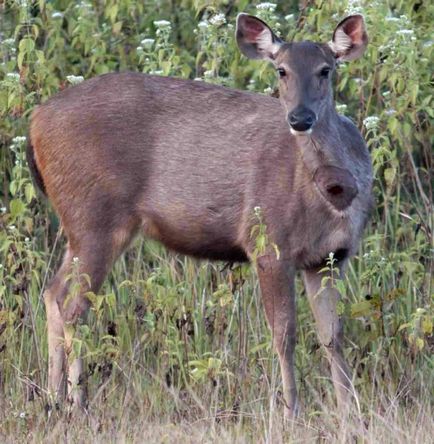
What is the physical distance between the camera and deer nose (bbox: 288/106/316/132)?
659 cm

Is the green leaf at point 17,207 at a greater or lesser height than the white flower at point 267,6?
lesser

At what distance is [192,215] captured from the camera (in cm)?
725

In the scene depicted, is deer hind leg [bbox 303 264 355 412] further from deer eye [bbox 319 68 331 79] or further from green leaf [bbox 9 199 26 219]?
green leaf [bbox 9 199 26 219]

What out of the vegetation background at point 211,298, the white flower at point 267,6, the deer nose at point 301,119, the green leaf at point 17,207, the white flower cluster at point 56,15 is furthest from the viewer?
the white flower cluster at point 56,15

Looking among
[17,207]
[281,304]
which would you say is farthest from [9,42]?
[281,304]

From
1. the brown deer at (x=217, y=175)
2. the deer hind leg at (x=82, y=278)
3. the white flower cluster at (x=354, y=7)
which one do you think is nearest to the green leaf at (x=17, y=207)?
the brown deer at (x=217, y=175)

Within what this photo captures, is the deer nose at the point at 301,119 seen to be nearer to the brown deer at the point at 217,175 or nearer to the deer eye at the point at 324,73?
the brown deer at the point at 217,175

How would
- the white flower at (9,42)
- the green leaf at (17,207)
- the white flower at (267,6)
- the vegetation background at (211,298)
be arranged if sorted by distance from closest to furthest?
the vegetation background at (211,298), the green leaf at (17,207), the white flower at (267,6), the white flower at (9,42)

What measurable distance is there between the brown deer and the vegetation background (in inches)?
6.6

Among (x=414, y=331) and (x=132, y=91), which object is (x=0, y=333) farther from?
(x=414, y=331)

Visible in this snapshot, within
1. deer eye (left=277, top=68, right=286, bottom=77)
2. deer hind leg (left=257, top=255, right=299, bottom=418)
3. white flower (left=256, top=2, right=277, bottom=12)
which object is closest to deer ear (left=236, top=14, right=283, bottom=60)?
deer eye (left=277, top=68, right=286, bottom=77)

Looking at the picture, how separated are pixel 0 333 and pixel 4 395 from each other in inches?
13.6

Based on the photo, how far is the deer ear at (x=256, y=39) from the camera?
281 inches

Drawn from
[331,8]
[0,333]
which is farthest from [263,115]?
[0,333]
